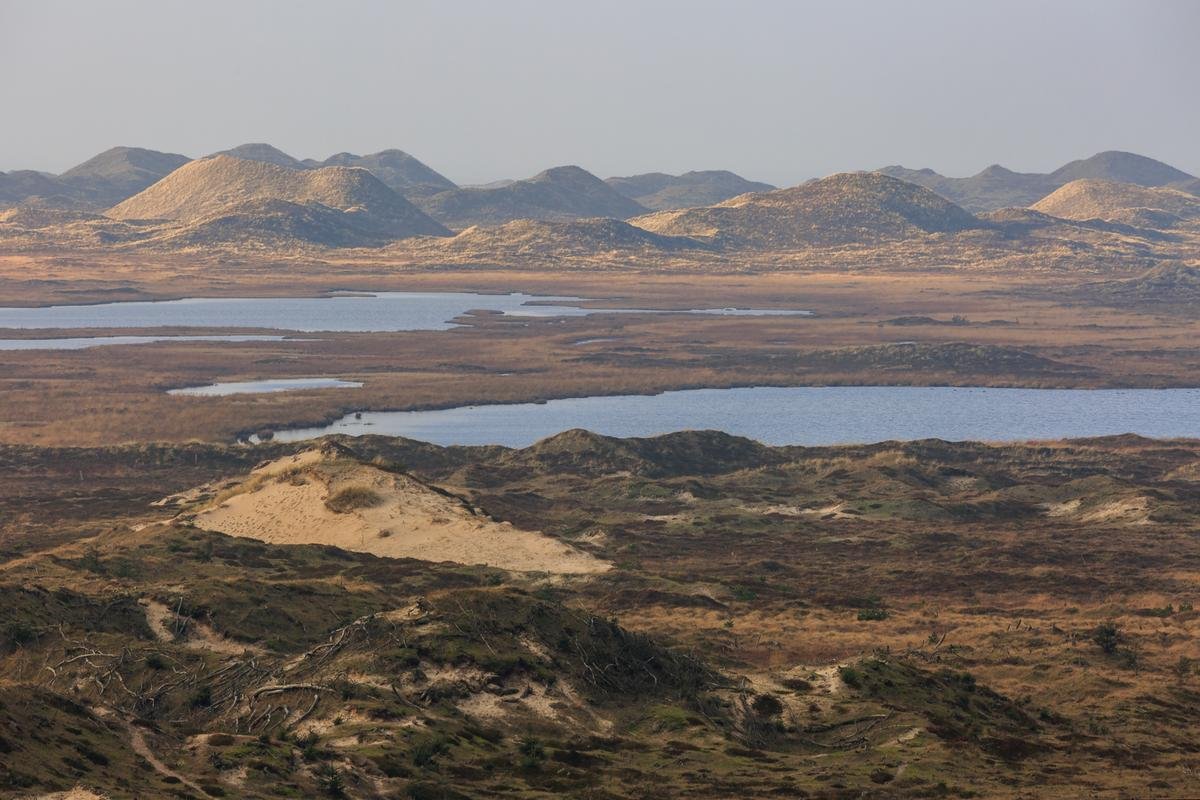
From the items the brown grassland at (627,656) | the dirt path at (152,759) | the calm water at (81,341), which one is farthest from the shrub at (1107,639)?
the calm water at (81,341)

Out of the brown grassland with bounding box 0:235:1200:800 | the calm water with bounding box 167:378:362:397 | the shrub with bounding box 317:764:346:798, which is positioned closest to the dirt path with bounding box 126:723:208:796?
the brown grassland with bounding box 0:235:1200:800

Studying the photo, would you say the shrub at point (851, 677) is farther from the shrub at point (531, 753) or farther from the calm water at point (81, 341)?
the calm water at point (81, 341)

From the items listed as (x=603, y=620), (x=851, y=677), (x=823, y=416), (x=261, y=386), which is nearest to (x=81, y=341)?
(x=261, y=386)

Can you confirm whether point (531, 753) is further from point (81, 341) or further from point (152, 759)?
point (81, 341)

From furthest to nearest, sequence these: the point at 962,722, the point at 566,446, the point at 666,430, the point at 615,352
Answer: the point at 615,352
the point at 666,430
the point at 566,446
the point at 962,722

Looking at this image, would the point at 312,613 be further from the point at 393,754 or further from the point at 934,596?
the point at 934,596

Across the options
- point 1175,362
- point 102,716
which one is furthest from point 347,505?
point 1175,362
